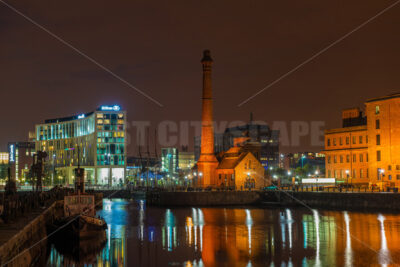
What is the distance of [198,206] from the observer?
87438 millimetres

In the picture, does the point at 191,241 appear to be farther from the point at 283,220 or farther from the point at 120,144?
the point at 120,144

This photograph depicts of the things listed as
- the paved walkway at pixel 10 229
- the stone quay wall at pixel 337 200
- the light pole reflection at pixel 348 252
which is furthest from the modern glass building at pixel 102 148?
the paved walkway at pixel 10 229

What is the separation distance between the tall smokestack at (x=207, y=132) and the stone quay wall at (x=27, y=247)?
2141 inches

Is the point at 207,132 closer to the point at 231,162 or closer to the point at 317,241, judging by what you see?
the point at 231,162

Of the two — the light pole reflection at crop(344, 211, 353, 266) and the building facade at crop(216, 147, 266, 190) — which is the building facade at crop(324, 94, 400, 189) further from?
the light pole reflection at crop(344, 211, 353, 266)

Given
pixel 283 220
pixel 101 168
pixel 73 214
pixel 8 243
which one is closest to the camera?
pixel 8 243

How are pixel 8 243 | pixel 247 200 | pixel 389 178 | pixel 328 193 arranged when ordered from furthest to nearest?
pixel 247 200
pixel 389 178
pixel 328 193
pixel 8 243

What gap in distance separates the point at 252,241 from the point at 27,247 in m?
18.6

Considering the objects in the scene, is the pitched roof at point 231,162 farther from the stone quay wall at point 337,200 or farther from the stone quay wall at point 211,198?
the stone quay wall at point 337,200

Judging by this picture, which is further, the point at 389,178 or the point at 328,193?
the point at 389,178

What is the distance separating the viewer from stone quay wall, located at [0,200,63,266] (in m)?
25.1

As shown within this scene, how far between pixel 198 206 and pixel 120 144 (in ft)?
313

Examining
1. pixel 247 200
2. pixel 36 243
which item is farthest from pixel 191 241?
pixel 247 200

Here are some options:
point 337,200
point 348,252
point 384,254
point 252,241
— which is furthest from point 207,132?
point 384,254
